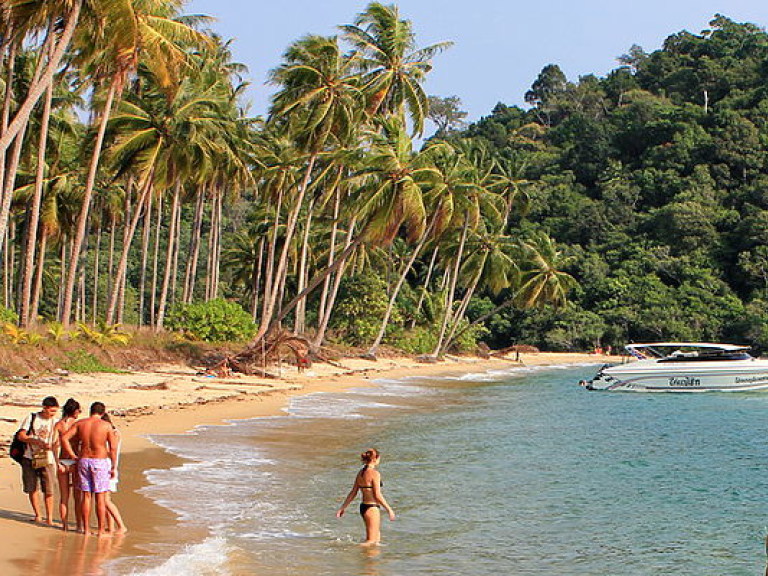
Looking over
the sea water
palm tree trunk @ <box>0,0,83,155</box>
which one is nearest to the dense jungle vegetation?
palm tree trunk @ <box>0,0,83,155</box>

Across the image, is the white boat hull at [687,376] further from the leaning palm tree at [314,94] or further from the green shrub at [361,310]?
the green shrub at [361,310]

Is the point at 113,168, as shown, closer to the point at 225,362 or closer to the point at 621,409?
the point at 225,362

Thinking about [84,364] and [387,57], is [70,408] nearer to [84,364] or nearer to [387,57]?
[84,364]

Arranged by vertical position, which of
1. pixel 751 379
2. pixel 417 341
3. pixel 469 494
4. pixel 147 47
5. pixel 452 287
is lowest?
pixel 469 494

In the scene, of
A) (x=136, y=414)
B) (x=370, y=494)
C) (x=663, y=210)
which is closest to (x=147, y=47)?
(x=136, y=414)

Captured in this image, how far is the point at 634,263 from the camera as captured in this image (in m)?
78.2

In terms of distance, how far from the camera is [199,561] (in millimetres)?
9211

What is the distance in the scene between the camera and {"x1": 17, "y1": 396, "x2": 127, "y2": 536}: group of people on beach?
9.34 m

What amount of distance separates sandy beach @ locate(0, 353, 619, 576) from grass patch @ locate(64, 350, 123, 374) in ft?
1.99

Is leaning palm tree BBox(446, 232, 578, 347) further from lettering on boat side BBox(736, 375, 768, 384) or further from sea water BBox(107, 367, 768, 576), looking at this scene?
sea water BBox(107, 367, 768, 576)

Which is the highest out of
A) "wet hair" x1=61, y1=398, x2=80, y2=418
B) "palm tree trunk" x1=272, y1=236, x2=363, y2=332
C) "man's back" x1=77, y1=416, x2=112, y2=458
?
"palm tree trunk" x1=272, y1=236, x2=363, y2=332

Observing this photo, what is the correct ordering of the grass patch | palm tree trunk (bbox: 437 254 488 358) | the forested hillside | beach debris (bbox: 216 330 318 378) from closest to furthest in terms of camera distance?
the grass patch, beach debris (bbox: 216 330 318 378), palm tree trunk (bbox: 437 254 488 358), the forested hillside

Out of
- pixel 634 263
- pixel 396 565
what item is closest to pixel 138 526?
pixel 396 565

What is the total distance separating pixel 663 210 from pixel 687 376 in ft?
150
